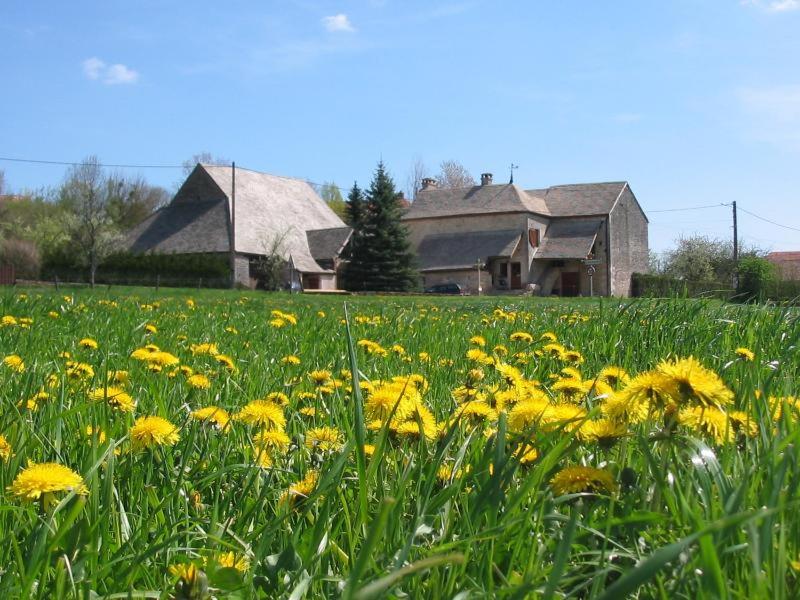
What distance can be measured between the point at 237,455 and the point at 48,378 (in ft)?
3.01

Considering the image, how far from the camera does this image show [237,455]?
2088 millimetres

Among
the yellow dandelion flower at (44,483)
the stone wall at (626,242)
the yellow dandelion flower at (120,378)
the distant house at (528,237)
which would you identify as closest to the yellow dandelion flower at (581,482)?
the yellow dandelion flower at (44,483)

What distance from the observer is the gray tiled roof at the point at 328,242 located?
54.3 metres

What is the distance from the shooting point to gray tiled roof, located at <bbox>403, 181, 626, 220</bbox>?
60875mm

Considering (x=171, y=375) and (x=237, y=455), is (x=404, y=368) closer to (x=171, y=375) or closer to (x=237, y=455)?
(x=171, y=375)

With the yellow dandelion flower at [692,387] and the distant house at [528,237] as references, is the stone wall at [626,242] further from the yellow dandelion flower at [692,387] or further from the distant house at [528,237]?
the yellow dandelion flower at [692,387]

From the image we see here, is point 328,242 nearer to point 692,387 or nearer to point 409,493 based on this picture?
point 409,493

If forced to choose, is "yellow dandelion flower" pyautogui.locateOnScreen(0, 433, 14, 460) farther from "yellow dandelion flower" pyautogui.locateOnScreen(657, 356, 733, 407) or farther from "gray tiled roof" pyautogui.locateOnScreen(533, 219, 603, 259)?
"gray tiled roof" pyautogui.locateOnScreen(533, 219, 603, 259)

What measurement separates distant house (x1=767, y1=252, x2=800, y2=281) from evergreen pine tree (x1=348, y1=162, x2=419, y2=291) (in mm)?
28189

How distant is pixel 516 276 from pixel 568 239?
529cm

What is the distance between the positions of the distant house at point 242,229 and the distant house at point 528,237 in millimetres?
7706

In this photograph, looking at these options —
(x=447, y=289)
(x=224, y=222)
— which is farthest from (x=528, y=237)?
(x=224, y=222)

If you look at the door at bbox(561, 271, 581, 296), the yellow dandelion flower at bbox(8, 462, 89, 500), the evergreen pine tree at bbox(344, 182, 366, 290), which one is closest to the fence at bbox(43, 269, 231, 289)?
the evergreen pine tree at bbox(344, 182, 366, 290)

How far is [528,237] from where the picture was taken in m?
58.8
